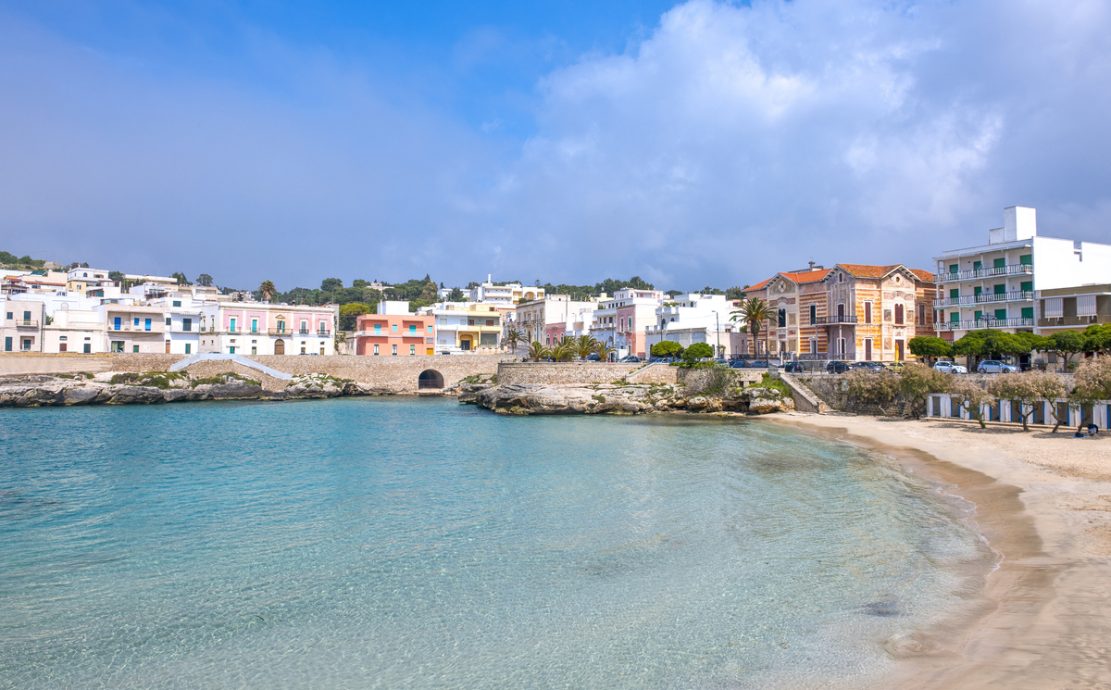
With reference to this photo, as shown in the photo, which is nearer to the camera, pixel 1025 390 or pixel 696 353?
pixel 1025 390

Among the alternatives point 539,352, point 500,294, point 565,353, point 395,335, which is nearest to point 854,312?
point 565,353

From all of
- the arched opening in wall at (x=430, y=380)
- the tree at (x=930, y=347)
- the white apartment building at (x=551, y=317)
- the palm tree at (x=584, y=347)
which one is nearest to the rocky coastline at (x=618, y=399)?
the palm tree at (x=584, y=347)

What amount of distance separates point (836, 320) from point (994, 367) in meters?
15.1

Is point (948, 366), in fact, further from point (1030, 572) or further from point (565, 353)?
point (1030, 572)

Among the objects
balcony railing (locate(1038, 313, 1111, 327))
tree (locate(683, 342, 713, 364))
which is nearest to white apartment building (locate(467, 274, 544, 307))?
tree (locate(683, 342, 713, 364))

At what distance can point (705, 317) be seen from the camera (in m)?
77.4

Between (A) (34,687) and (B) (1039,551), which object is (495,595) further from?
(B) (1039,551)

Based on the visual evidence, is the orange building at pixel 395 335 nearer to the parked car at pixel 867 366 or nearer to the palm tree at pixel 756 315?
the palm tree at pixel 756 315

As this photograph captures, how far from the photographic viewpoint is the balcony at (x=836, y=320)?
5872 cm

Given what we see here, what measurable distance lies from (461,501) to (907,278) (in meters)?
→ 52.4

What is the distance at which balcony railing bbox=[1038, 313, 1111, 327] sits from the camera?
47438mm

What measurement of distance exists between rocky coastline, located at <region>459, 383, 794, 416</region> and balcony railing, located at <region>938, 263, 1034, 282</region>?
18.5 m

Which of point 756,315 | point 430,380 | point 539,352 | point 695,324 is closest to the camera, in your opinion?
point 756,315

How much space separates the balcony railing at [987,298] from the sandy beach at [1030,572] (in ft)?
80.9
